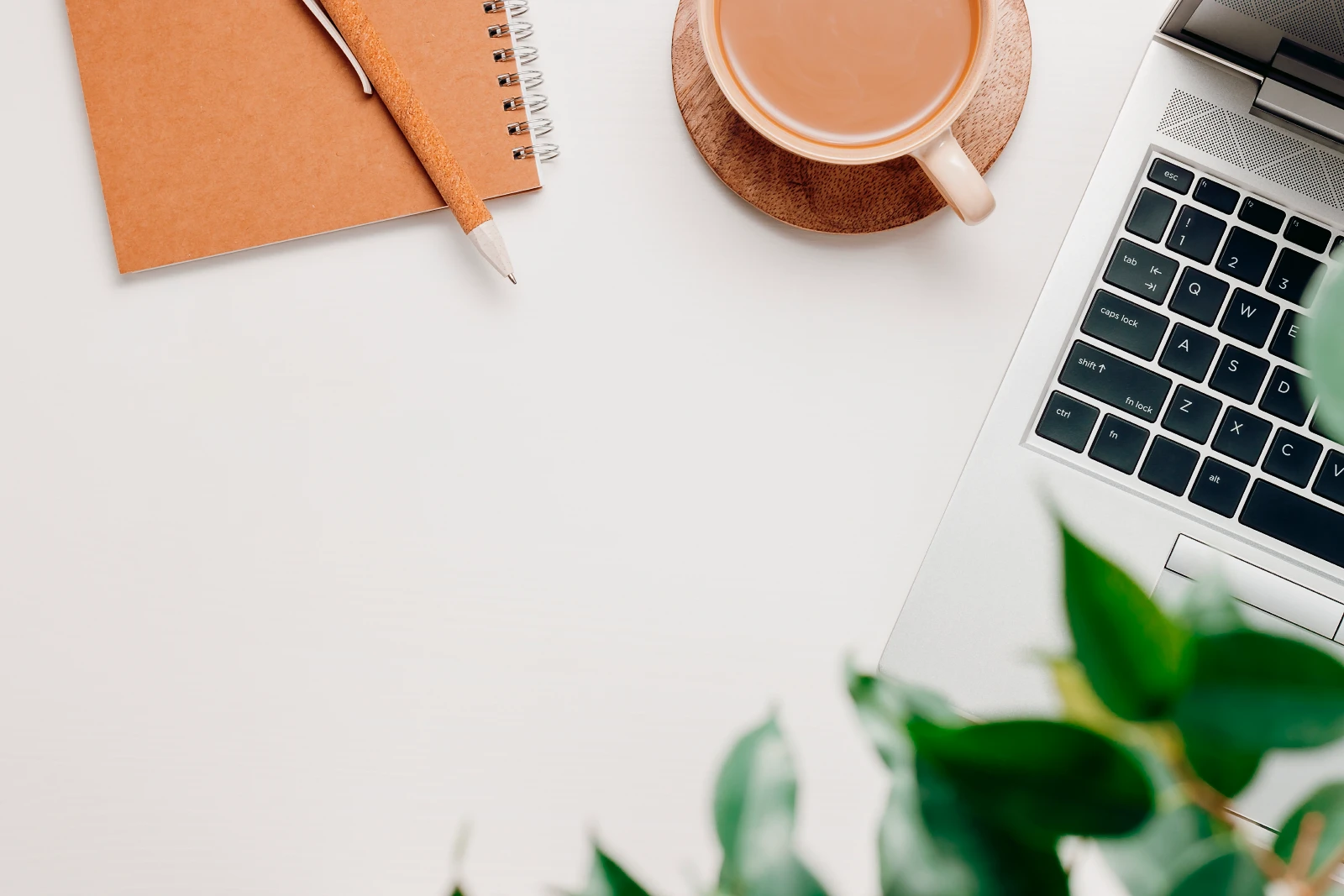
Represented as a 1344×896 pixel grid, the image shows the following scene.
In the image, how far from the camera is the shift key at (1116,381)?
0.47m

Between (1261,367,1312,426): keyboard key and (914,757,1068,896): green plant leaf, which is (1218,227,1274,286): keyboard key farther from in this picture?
(914,757,1068,896): green plant leaf

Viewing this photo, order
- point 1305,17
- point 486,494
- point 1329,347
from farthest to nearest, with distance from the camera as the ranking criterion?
point 486,494 < point 1305,17 < point 1329,347

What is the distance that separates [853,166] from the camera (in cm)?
50

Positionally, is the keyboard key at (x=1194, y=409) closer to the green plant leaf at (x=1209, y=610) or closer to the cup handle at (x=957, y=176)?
the cup handle at (x=957, y=176)

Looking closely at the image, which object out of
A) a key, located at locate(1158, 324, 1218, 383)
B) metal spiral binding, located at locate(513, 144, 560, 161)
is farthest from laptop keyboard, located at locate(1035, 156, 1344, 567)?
metal spiral binding, located at locate(513, 144, 560, 161)

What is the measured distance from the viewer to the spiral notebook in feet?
1.71

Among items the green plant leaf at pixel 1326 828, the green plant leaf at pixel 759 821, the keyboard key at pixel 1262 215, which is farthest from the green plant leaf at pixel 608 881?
the keyboard key at pixel 1262 215

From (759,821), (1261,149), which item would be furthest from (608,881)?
(1261,149)

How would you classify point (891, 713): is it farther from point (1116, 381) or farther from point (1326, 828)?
point (1116, 381)

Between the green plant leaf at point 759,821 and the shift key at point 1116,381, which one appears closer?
the green plant leaf at point 759,821

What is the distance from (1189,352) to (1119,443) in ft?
0.18

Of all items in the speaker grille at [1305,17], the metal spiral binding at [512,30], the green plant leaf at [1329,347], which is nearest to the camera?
the green plant leaf at [1329,347]

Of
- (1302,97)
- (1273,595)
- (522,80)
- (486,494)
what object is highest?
(1302,97)

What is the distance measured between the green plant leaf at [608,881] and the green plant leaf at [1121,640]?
89 mm
